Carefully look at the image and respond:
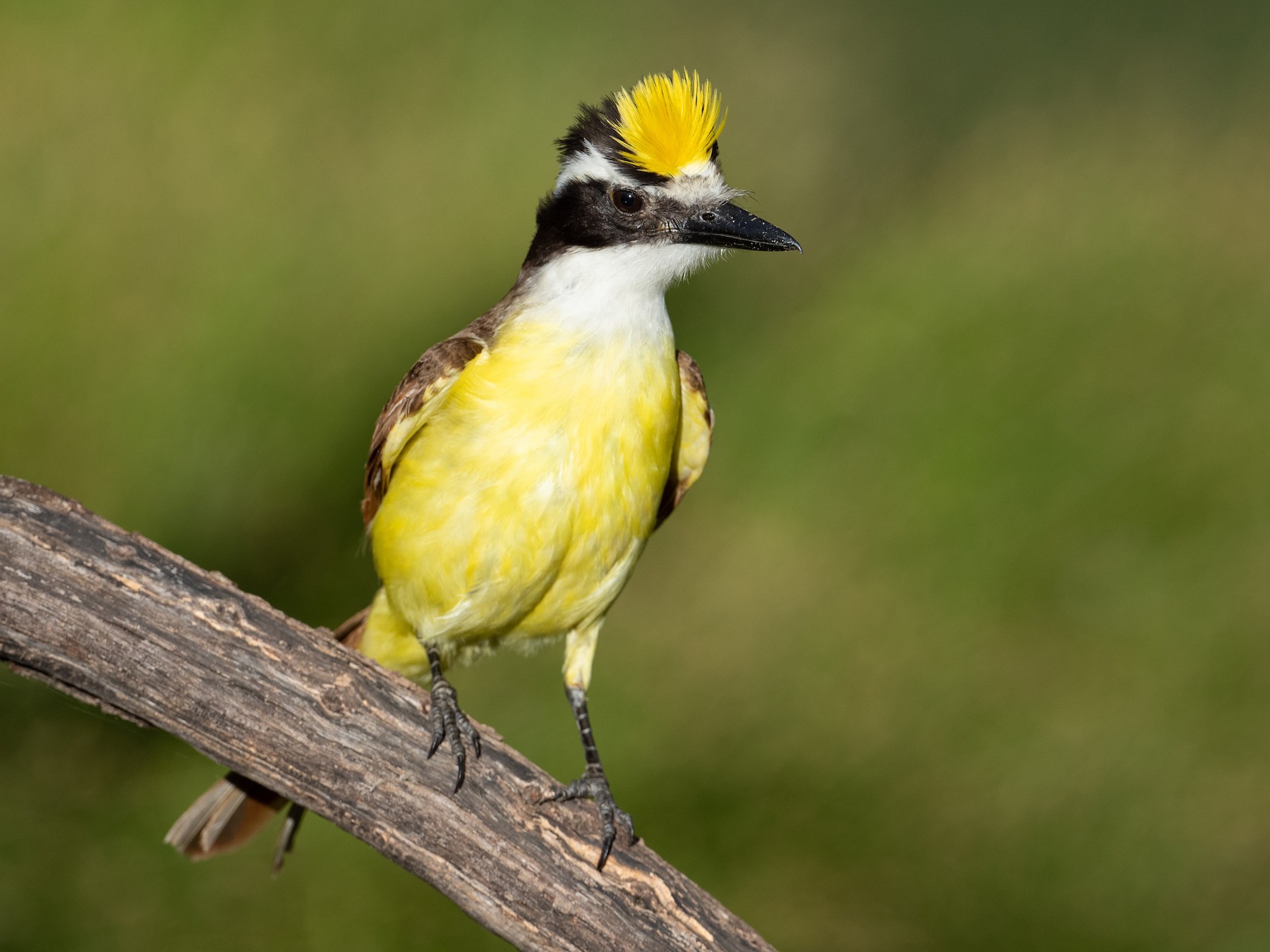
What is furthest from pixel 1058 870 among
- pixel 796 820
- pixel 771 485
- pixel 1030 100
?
pixel 1030 100

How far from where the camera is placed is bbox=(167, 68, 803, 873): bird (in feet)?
10.4

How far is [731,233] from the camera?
3201 mm

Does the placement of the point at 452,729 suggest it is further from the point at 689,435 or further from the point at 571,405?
the point at 689,435

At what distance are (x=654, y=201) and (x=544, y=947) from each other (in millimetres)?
1781

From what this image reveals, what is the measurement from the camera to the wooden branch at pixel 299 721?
2895 mm

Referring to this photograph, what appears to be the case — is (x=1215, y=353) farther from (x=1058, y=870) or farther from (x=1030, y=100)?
(x=1058, y=870)

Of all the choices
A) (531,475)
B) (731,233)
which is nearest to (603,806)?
(531,475)

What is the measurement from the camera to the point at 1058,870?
201 inches

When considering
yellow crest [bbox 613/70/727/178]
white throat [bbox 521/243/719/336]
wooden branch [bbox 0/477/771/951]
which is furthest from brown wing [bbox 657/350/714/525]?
wooden branch [bbox 0/477/771/951]

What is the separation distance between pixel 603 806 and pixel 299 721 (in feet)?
2.52

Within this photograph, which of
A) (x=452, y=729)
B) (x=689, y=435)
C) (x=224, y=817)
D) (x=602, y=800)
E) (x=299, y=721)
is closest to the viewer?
(x=299, y=721)

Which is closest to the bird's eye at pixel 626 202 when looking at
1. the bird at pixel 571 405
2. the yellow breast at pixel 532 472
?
the bird at pixel 571 405

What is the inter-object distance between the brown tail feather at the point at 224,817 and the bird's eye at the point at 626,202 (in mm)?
1799

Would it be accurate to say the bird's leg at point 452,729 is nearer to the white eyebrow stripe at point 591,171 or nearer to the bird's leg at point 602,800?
the bird's leg at point 602,800
